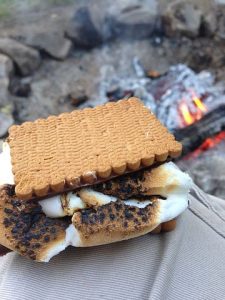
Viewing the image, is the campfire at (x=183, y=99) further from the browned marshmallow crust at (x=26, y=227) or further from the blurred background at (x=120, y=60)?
the browned marshmallow crust at (x=26, y=227)

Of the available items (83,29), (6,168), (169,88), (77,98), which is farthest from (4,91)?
(6,168)

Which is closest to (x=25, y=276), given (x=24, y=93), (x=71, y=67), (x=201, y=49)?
(x=24, y=93)

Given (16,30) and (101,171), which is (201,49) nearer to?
(16,30)

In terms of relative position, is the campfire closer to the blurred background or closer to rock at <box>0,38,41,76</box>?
the blurred background

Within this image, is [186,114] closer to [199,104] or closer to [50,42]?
[199,104]

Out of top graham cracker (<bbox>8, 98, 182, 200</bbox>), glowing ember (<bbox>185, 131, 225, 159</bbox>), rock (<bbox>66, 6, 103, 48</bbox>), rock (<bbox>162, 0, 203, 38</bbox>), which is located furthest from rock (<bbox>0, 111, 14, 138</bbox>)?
top graham cracker (<bbox>8, 98, 182, 200</bbox>)
